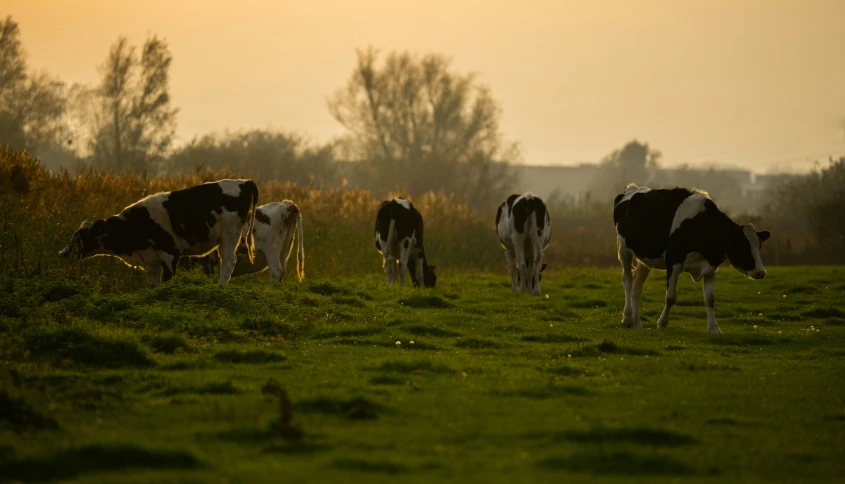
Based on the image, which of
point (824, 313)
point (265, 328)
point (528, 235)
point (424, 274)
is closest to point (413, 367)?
point (265, 328)

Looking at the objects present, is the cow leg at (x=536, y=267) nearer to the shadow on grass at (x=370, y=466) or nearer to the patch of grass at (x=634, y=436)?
the patch of grass at (x=634, y=436)

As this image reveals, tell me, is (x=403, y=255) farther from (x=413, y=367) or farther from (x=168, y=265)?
(x=413, y=367)

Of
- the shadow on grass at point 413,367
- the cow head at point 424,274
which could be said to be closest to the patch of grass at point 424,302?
the cow head at point 424,274

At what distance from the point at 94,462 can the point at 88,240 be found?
44.7ft

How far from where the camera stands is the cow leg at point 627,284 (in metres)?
18.2

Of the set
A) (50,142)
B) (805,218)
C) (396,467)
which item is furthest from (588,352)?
(50,142)

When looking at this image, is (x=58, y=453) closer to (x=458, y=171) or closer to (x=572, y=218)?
(x=572, y=218)

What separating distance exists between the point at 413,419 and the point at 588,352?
525 cm

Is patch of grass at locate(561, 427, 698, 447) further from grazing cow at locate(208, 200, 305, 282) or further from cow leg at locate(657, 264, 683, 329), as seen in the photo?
grazing cow at locate(208, 200, 305, 282)

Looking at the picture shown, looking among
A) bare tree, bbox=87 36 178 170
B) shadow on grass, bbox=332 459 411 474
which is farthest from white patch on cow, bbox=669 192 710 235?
bare tree, bbox=87 36 178 170

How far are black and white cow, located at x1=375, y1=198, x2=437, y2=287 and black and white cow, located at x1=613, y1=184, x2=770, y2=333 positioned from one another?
8437 millimetres

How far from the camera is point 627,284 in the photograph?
18.4m

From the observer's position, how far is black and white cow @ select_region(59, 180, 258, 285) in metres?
20.1

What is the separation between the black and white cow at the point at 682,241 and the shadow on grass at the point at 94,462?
37.4 ft
